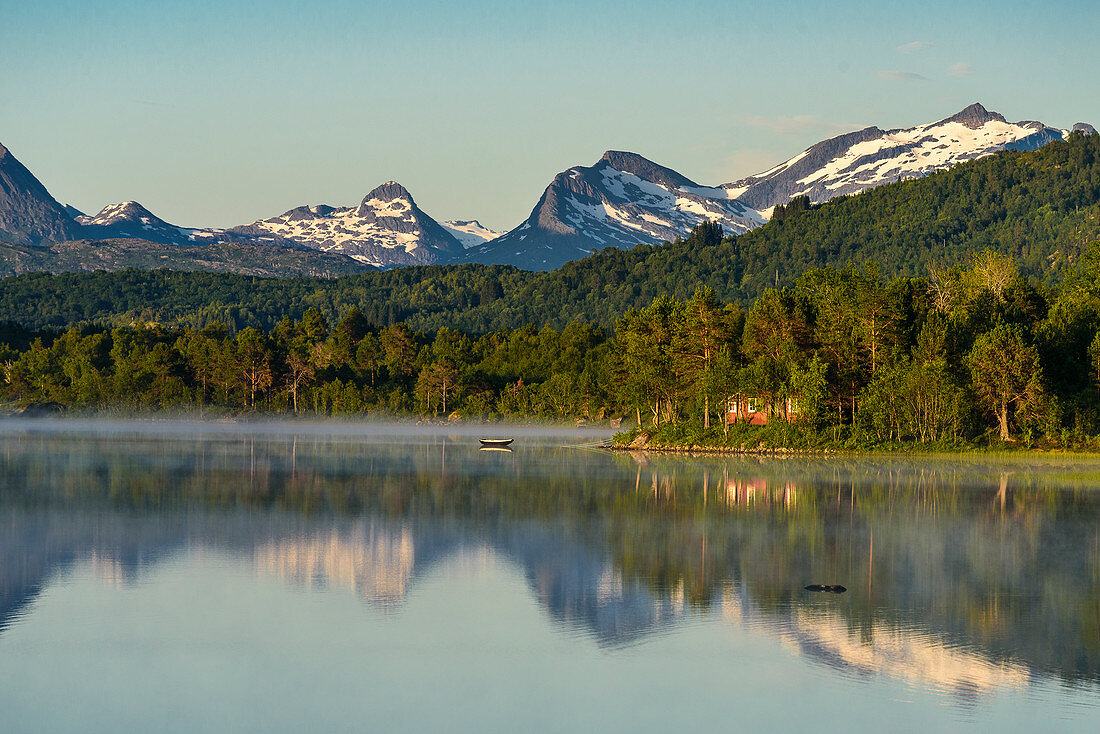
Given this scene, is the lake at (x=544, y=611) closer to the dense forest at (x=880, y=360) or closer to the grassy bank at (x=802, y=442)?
the grassy bank at (x=802, y=442)

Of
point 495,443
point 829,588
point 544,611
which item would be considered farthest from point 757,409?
point 544,611

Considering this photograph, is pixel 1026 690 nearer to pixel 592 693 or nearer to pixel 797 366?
pixel 592 693

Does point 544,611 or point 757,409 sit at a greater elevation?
point 757,409

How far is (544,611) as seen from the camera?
26.7 m

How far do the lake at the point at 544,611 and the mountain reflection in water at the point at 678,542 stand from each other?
0.14 m

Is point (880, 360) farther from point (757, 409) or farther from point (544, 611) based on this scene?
point (544, 611)

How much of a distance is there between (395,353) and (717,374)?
10761cm

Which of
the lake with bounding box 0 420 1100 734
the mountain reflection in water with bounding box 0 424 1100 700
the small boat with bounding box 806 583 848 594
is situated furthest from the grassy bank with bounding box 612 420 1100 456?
the small boat with bounding box 806 583 848 594

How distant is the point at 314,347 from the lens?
633ft

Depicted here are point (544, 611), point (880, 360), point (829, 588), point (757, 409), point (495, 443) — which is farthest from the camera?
point (495, 443)

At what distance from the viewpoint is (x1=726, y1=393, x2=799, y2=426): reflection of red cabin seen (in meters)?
90.3

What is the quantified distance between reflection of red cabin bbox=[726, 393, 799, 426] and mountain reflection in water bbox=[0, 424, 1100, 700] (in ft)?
59.9

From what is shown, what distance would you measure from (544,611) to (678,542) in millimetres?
11701

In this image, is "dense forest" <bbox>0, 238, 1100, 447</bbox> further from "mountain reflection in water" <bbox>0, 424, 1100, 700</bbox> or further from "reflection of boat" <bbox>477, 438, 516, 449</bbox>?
"reflection of boat" <bbox>477, 438, 516, 449</bbox>
